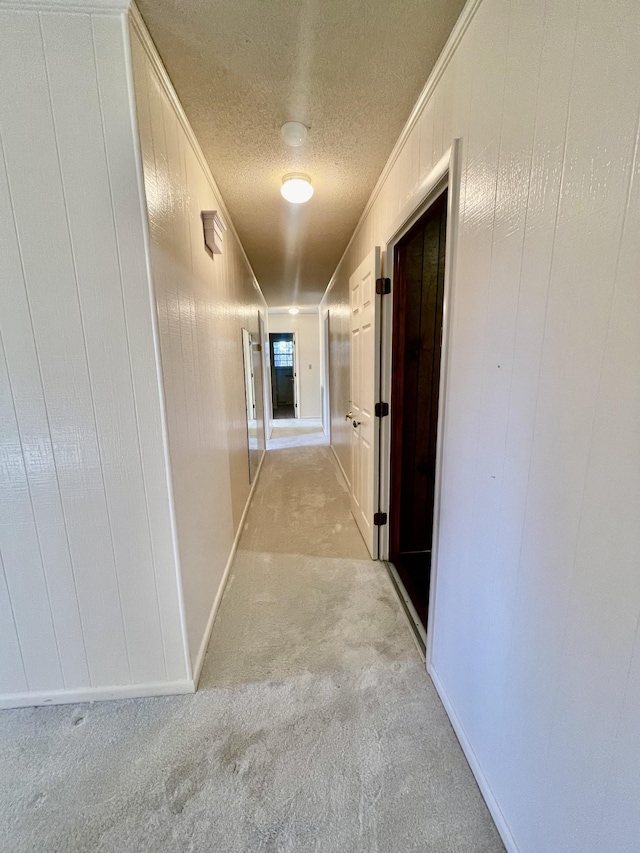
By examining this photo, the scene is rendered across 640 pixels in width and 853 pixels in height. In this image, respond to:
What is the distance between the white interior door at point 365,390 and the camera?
212 cm

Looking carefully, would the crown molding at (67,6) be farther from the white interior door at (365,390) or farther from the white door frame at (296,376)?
the white door frame at (296,376)

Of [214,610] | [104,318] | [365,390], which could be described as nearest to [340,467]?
[365,390]

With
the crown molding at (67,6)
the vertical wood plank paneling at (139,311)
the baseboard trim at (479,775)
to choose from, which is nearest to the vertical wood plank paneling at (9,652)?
the vertical wood plank paneling at (139,311)

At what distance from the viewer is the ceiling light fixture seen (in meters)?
1.99

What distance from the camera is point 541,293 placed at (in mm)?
812

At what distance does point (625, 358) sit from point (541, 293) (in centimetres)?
28

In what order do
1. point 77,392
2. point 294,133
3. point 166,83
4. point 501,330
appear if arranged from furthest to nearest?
point 294,133 < point 166,83 < point 77,392 < point 501,330

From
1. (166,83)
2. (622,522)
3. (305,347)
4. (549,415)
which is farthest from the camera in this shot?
(305,347)

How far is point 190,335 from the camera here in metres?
1.61

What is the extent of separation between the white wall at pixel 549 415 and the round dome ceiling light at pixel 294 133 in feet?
2.09

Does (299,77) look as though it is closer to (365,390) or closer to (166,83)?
(166,83)

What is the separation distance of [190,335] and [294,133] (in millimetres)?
1069

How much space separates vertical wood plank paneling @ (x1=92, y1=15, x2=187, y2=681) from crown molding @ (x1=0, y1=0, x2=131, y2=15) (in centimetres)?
2

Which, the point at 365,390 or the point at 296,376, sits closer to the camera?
the point at 365,390
